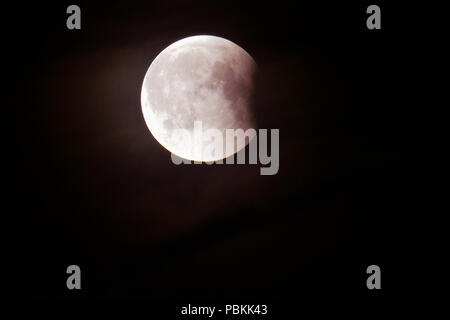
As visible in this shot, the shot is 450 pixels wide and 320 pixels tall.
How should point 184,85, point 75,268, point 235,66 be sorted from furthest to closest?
point 75,268
point 235,66
point 184,85

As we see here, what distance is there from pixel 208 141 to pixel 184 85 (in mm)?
492

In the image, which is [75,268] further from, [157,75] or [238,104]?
[238,104]

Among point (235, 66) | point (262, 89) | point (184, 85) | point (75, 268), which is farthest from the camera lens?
point (75, 268)

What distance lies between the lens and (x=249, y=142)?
2.87 metres

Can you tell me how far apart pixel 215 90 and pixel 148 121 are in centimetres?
72

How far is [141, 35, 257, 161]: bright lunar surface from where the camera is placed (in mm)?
2457

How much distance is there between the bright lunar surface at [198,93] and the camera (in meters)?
2.46

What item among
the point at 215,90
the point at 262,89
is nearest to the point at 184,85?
the point at 215,90

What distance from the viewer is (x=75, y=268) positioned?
329 cm

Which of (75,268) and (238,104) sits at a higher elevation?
(238,104)

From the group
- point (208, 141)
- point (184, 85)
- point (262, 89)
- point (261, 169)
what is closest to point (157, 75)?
point (184, 85)

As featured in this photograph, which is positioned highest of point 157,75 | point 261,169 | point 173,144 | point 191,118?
point 157,75

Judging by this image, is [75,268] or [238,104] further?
[75,268]

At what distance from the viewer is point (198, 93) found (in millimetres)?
2430
